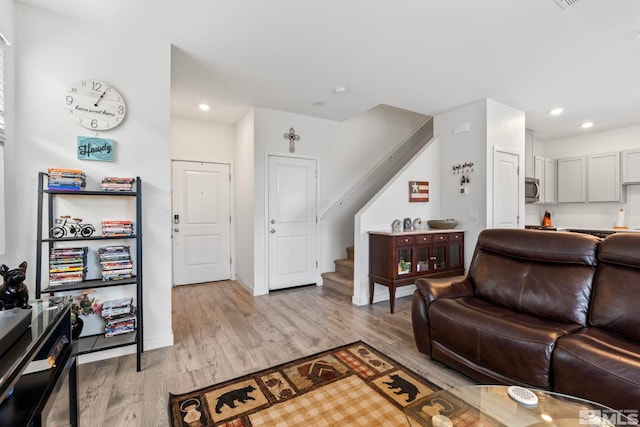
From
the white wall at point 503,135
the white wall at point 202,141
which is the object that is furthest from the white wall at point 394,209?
the white wall at point 202,141

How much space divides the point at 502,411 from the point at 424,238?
2.50m

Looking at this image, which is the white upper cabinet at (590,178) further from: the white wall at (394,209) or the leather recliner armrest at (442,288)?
the leather recliner armrest at (442,288)

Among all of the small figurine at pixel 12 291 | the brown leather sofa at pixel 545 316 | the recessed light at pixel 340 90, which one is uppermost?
the recessed light at pixel 340 90

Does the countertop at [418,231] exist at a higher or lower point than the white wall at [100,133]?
lower

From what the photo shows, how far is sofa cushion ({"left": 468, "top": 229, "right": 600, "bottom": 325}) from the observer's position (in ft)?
6.36

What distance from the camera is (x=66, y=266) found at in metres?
2.06

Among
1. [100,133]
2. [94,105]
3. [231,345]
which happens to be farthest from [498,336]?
[94,105]

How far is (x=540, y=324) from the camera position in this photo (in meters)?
1.81

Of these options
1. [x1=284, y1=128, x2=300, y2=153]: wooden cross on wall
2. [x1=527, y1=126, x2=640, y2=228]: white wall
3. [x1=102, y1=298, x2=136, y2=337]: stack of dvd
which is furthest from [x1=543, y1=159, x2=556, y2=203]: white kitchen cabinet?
[x1=102, y1=298, x2=136, y2=337]: stack of dvd

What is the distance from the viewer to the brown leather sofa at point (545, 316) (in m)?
1.45

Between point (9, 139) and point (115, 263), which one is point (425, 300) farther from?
point (9, 139)

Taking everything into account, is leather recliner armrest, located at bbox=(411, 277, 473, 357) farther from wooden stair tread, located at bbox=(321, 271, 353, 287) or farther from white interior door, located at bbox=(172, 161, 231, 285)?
white interior door, located at bbox=(172, 161, 231, 285)

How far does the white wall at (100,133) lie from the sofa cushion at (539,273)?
2.72 m

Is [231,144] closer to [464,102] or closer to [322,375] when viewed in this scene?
[464,102]
